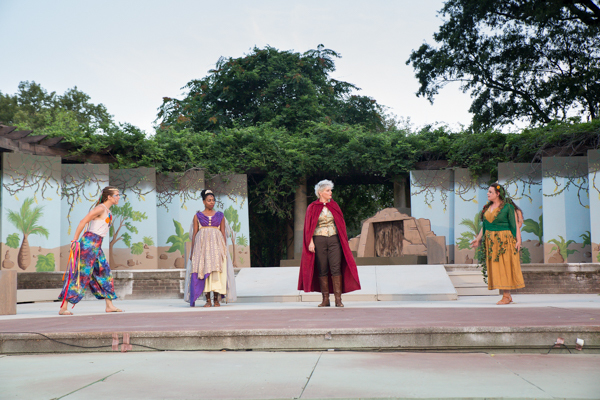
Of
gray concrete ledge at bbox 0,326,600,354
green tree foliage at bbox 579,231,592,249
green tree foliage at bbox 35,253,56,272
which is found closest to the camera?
gray concrete ledge at bbox 0,326,600,354

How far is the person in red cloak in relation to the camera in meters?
6.96

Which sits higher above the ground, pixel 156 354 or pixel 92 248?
pixel 92 248

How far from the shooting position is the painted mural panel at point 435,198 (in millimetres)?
14500

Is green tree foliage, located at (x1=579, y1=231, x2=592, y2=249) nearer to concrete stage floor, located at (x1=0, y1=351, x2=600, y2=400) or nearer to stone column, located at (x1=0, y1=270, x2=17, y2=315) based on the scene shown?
concrete stage floor, located at (x1=0, y1=351, x2=600, y2=400)

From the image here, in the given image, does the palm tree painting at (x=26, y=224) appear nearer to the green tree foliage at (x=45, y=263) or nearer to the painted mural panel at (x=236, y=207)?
the green tree foliage at (x=45, y=263)

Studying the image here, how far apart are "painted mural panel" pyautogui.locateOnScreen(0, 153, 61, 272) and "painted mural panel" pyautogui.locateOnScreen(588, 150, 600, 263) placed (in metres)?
11.8

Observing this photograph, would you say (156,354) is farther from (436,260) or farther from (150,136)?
(150,136)

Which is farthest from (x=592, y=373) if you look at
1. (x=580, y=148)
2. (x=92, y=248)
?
(x=580, y=148)

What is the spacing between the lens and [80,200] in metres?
13.1

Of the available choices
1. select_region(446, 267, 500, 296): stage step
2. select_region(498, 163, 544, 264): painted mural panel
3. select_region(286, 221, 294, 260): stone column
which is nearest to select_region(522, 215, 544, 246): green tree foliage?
select_region(498, 163, 544, 264): painted mural panel

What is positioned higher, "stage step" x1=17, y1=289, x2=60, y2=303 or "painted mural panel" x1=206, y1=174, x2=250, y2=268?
"painted mural panel" x1=206, y1=174, x2=250, y2=268

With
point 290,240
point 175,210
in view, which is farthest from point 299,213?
point 175,210

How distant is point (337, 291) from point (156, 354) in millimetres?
3445

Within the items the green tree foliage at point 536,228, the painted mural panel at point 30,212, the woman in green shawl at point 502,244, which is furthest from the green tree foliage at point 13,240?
the green tree foliage at point 536,228
